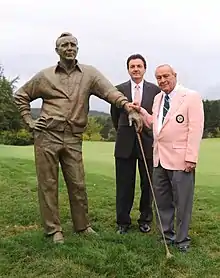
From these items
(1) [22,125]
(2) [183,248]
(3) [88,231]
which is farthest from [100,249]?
(1) [22,125]

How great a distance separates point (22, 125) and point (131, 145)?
117 ft

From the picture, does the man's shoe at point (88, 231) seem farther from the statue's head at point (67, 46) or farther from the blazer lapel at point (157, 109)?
the statue's head at point (67, 46)

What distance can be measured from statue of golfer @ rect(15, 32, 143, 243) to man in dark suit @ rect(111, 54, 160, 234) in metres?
0.45

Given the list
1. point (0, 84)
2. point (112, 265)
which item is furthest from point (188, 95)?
point (0, 84)

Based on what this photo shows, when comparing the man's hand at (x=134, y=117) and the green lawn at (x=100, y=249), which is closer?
the green lawn at (x=100, y=249)

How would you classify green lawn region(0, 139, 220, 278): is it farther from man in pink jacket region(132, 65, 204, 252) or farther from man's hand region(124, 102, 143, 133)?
man's hand region(124, 102, 143, 133)

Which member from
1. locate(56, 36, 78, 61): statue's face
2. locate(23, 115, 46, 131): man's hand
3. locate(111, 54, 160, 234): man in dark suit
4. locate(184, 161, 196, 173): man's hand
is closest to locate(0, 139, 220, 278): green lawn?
locate(111, 54, 160, 234): man in dark suit

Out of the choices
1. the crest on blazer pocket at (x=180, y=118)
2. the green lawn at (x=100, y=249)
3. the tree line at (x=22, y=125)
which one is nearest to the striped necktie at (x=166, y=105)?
the crest on blazer pocket at (x=180, y=118)

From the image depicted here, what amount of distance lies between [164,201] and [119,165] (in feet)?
2.85

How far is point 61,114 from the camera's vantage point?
18.8 feet

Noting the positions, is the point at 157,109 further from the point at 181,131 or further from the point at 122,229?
the point at 122,229

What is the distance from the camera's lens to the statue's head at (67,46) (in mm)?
5605

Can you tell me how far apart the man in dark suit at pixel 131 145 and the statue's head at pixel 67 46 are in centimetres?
79

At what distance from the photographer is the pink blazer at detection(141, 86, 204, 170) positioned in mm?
5312
